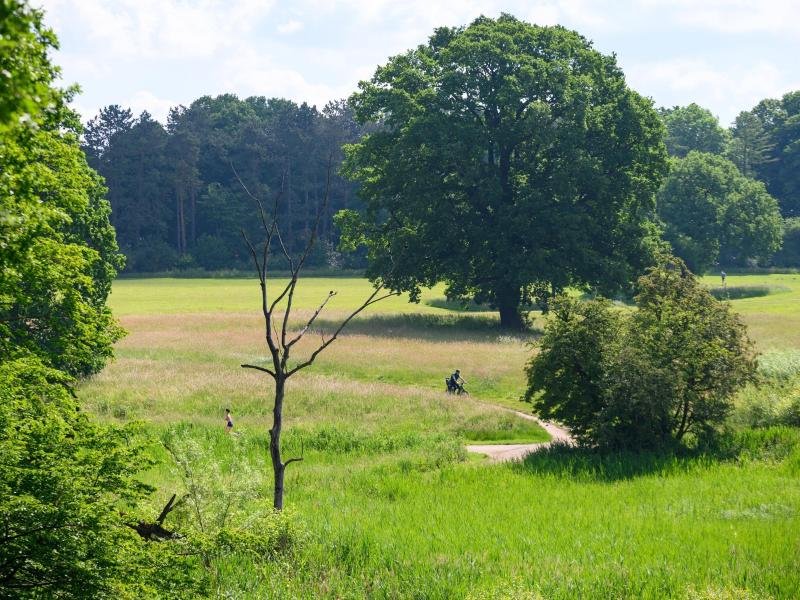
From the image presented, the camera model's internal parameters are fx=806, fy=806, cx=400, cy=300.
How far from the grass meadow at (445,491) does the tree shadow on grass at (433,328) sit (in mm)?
9798

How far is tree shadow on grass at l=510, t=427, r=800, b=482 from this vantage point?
20.4 metres

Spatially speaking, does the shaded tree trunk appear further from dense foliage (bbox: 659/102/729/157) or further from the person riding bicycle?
dense foliage (bbox: 659/102/729/157)

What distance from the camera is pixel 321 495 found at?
19.4 m

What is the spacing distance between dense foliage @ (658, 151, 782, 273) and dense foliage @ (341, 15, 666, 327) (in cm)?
3882

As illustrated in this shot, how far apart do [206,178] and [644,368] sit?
403 feet

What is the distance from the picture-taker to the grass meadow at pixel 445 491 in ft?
43.9

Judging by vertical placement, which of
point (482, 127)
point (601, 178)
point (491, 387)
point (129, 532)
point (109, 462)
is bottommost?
point (491, 387)

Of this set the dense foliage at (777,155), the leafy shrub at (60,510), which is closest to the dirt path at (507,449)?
the leafy shrub at (60,510)

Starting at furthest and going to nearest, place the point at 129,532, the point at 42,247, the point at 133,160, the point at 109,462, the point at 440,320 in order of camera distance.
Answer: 1. the point at 133,160
2. the point at 440,320
3. the point at 42,247
4. the point at 109,462
5. the point at 129,532

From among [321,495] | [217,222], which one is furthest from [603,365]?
[217,222]

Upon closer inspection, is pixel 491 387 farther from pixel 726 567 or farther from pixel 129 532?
pixel 129 532

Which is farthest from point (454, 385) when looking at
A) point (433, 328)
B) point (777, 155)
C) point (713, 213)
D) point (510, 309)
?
point (777, 155)

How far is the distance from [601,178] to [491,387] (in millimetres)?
20433

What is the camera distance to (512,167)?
54.9 m
